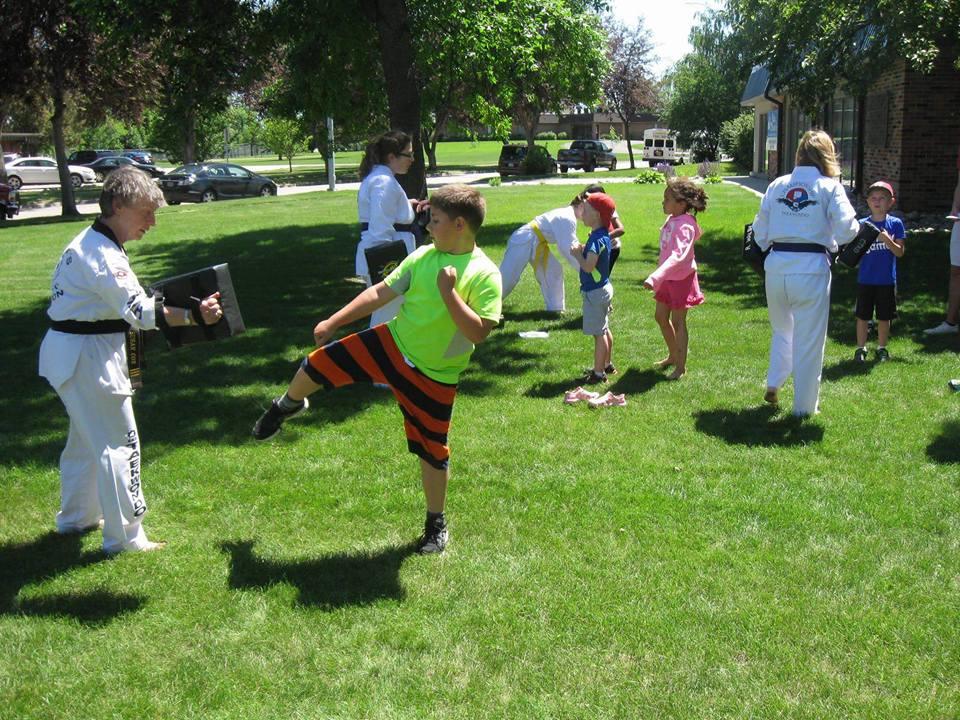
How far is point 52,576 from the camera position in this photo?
4574mm

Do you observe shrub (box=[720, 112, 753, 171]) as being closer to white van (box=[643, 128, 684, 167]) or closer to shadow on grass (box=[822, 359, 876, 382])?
white van (box=[643, 128, 684, 167])

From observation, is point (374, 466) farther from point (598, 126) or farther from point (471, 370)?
point (598, 126)

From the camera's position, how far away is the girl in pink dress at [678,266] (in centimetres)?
777

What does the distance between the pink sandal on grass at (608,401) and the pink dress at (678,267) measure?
997 mm

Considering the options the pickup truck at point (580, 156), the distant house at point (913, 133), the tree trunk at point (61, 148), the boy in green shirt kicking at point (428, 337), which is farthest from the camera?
the pickup truck at point (580, 156)

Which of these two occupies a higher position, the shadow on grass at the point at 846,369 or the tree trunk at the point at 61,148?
the tree trunk at the point at 61,148

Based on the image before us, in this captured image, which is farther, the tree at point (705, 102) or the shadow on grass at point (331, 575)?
the tree at point (705, 102)

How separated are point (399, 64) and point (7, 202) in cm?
1953

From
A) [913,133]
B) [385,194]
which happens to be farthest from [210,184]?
[385,194]

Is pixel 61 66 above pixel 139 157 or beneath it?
above

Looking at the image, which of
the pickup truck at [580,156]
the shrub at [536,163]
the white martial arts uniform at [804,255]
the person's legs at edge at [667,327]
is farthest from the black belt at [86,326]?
A: the pickup truck at [580,156]

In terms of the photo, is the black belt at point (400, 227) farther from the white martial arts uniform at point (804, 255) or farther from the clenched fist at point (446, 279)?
the clenched fist at point (446, 279)

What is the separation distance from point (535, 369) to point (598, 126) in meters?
90.2

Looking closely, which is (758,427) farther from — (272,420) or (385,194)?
(272,420)
